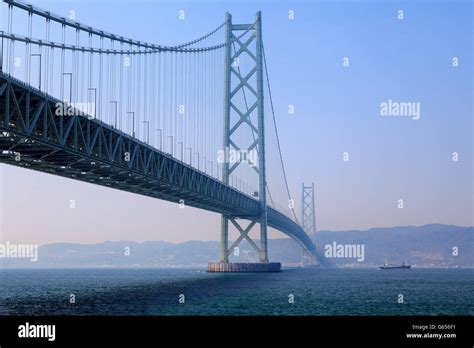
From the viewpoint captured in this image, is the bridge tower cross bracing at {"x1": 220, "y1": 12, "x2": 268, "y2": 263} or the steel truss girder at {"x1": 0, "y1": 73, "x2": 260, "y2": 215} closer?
the steel truss girder at {"x1": 0, "y1": 73, "x2": 260, "y2": 215}

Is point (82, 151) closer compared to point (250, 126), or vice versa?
point (82, 151)

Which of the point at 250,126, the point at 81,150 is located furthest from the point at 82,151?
the point at 250,126

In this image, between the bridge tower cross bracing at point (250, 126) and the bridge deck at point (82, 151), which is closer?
the bridge deck at point (82, 151)

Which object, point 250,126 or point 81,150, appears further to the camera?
point 250,126

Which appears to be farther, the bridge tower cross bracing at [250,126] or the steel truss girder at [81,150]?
the bridge tower cross bracing at [250,126]

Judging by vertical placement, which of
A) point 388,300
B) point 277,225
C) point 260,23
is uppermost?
point 260,23

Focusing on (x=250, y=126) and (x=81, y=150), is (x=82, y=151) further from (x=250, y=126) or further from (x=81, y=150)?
(x=250, y=126)

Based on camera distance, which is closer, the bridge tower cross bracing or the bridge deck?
the bridge deck
